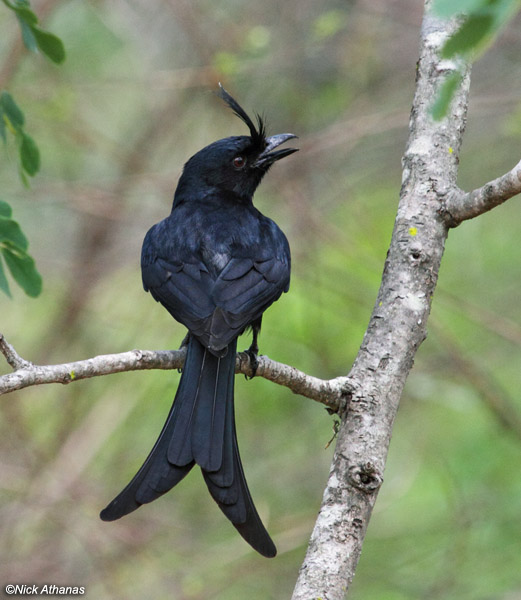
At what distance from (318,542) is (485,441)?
354 centimetres

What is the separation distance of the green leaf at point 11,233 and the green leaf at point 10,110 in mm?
485

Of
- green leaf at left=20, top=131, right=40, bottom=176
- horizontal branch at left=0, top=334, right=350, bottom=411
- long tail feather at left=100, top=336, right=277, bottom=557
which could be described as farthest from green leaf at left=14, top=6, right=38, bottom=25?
long tail feather at left=100, top=336, right=277, bottom=557

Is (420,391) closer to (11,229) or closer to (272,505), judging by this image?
(272,505)

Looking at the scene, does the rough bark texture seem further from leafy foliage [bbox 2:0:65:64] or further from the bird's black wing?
leafy foliage [bbox 2:0:65:64]

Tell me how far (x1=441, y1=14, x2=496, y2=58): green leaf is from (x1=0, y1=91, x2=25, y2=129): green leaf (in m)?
2.05

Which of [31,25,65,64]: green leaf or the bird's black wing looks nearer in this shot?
[31,25,65,64]: green leaf

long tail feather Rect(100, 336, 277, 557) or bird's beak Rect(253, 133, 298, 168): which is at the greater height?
bird's beak Rect(253, 133, 298, 168)

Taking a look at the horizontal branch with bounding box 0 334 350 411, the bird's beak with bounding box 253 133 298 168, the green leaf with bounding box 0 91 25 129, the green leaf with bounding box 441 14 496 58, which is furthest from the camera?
the bird's beak with bounding box 253 133 298 168

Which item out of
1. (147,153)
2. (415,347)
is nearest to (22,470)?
(147,153)

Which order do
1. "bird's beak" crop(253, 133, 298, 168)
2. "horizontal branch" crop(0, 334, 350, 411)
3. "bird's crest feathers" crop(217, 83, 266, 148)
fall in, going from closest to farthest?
1. "horizontal branch" crop(0, 334, 350, 411)
2. "bird's crest feathers" crop(217, 83, 266, 148)
3. "bird's beak" crop(253, 133, 298, 168)

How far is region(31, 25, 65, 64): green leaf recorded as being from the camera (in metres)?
2.62

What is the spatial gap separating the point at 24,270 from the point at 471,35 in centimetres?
196

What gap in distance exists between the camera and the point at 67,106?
17.4ft

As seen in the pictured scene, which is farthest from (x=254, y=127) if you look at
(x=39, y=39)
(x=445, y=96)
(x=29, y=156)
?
(x=445, y=96)
